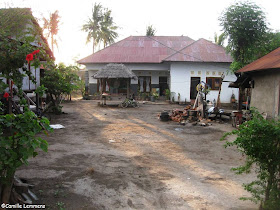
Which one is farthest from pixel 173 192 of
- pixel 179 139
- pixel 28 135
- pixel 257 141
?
pixel 179 139

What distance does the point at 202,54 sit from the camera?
2242 centimetres

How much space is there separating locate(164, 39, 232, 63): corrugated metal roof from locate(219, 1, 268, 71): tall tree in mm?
5965

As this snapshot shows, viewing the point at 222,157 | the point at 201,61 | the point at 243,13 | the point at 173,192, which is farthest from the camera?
the point at 201,61

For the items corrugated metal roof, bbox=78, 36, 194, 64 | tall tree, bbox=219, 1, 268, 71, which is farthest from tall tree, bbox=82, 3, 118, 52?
tall tree, bbox=219, 1, 268, 71

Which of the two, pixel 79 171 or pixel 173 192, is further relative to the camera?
pixel 79 171

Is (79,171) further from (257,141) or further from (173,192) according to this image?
(257,141)

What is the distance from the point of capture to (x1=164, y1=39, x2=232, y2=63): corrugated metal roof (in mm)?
21688

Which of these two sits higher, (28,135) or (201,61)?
(201,61)

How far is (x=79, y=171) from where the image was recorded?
17.7 feet

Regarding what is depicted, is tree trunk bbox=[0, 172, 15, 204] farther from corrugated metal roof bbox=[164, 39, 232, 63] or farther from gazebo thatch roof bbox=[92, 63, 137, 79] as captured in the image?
corrugated metal roof bbox=[164, 39, 232, 63]

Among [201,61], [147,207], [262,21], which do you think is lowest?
[147,207]

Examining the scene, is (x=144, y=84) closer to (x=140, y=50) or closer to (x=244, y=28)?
(x=140, y=50)

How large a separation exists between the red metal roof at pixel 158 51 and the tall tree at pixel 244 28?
6627 millimetres

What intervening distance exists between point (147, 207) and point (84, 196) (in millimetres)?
1080
